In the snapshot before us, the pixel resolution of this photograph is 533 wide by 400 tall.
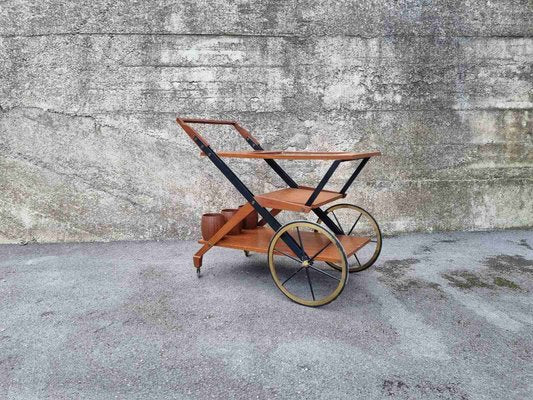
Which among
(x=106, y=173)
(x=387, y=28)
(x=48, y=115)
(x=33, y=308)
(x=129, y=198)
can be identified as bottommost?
(x=33, y=308)

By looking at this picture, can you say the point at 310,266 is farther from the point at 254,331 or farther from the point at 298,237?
the point at 254,331

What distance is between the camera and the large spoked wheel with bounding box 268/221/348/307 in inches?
101

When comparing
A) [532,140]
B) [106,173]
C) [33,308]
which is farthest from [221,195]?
[532,140]

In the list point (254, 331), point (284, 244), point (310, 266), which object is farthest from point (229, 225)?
point (254, 331)

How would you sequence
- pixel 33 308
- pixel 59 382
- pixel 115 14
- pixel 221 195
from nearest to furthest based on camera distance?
pixel 59 382 → pixel 33 308 → pixel 115 14 → pixel 221 195

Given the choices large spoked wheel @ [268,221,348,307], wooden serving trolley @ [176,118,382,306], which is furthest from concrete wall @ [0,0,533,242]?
large spoked wheel @ [268,221,348,307]

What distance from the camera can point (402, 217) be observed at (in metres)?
4.43

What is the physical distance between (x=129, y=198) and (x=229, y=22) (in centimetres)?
216

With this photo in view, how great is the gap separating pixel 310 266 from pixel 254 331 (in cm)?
62

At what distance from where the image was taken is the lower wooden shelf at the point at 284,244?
110 inches

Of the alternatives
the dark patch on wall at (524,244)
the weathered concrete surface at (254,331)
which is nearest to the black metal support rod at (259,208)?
the weathered concrete surface at (254,331)

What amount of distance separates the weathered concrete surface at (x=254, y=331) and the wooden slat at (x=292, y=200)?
2.19 feet

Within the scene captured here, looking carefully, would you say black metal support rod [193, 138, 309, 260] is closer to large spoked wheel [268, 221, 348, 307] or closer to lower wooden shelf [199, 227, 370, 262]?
large spoked wheel [268, 221, 348, 307]

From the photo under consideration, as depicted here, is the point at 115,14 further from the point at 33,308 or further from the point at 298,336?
the point at 298,336
